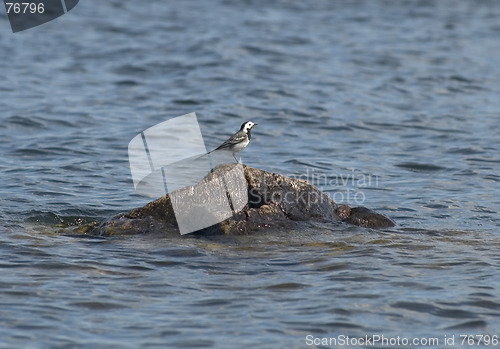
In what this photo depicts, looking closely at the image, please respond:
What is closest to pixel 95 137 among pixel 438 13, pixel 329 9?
pixel 329 9

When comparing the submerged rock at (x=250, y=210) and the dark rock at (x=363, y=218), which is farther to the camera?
the dark rock at (x=363, y=218)

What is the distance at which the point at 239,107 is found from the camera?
18.6m

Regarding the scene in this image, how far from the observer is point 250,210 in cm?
959

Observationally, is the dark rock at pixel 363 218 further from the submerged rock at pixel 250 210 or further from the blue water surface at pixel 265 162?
the blue water surface at pixel 265 162

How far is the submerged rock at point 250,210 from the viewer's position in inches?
369
